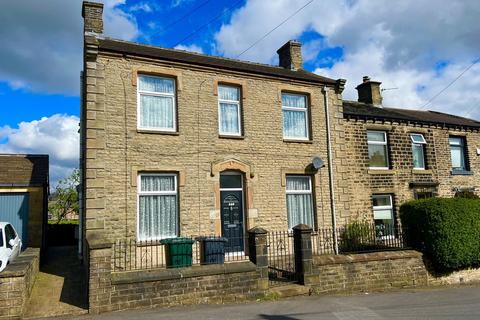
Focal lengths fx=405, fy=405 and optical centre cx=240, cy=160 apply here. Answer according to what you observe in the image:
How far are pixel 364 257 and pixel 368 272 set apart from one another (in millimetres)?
415

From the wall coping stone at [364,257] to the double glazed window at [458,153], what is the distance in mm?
9286

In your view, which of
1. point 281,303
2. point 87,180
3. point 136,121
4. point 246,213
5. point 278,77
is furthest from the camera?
Answer: point 278,77

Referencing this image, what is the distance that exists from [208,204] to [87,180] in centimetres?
369

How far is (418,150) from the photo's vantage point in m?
18.4

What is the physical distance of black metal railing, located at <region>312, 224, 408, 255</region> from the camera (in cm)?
1280

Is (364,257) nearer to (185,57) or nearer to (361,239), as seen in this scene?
(361,239)

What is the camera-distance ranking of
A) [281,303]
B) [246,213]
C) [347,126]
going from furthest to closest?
[347,126] → [246,213] → [281,303]

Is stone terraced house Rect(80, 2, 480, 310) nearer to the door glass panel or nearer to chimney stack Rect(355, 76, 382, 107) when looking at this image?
the door glass panel

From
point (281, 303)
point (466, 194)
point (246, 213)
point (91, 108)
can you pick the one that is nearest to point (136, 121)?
point (91, 108)

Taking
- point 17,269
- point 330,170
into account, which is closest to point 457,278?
point 330,170

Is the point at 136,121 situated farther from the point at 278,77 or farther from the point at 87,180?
the point at 278,77

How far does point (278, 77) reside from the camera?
48.2 feet

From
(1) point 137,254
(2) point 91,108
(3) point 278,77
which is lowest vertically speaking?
(1) point 137,254

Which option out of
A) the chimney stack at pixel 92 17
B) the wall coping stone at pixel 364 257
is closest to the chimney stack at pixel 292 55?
the chimney stack at pixel 92 17
